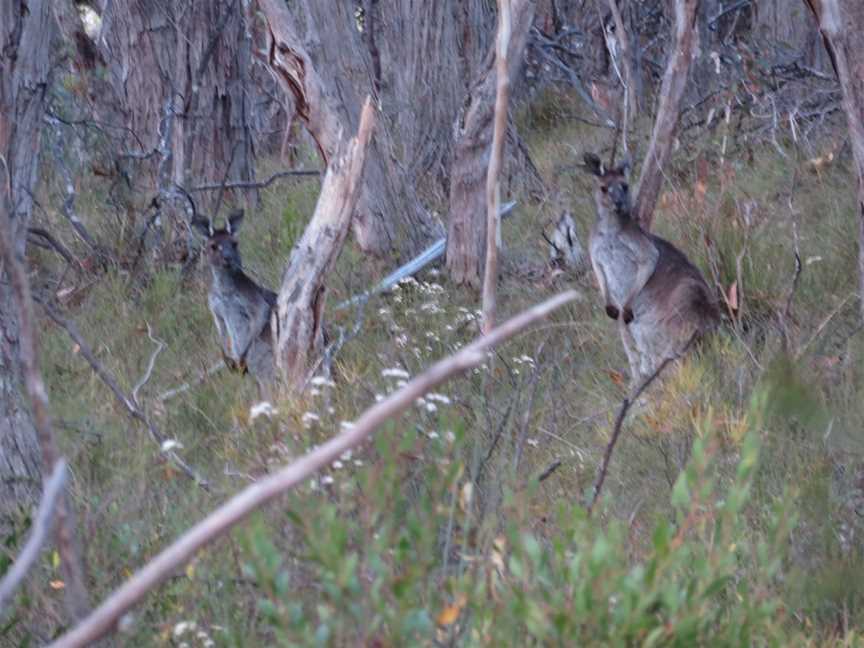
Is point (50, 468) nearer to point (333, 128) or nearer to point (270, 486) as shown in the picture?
point (270, 486)

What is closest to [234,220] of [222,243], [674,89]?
[222,243]

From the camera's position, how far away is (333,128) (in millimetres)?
8203

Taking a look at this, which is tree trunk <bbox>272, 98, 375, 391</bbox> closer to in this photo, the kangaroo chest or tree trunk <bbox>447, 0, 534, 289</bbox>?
the kangaroo chest

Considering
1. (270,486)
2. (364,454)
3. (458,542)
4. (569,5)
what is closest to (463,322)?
(364,454)

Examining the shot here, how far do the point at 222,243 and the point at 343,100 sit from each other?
1.17m

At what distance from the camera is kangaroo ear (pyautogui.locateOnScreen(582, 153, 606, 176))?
745cm

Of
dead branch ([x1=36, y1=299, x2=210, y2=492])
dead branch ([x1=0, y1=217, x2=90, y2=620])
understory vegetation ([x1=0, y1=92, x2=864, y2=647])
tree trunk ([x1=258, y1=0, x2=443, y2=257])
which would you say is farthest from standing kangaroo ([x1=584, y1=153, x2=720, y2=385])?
dead branch ([x1=0, y1=217, x2=90, y2=620])

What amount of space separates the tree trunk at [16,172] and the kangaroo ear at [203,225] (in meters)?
2.40

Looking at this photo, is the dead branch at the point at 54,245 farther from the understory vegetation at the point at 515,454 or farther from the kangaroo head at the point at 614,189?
the kangaroo head at the point at 614,189

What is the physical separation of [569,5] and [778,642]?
12.2m

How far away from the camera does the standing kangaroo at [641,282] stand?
7281 millimetres

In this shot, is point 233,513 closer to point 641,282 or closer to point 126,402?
point 126,402

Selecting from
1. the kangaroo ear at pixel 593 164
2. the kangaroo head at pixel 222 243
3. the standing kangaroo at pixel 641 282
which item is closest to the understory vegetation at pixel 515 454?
the standing kangaroo at pixel 641 282

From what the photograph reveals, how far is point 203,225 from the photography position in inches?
308
